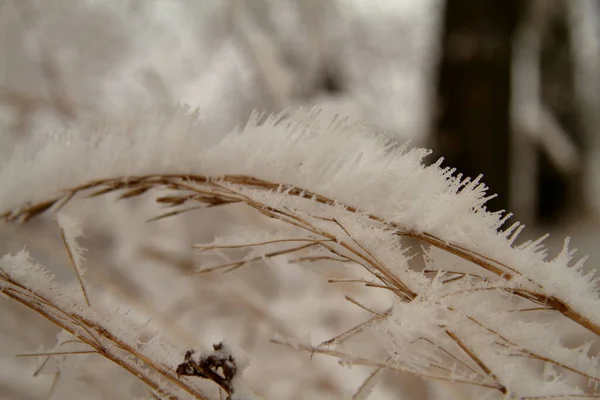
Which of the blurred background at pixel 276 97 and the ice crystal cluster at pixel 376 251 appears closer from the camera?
the ice crystal cluster at pixel 376 251

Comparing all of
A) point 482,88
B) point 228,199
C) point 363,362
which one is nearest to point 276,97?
point 482,88

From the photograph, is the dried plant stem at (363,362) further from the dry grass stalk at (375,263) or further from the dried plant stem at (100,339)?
the dried plant stem at (100,339)

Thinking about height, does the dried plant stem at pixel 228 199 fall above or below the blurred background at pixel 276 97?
below

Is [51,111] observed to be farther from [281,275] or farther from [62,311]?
[62,311]

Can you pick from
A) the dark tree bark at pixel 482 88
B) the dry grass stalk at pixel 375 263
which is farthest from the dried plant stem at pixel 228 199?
the dark tree bark at pixel 482 88

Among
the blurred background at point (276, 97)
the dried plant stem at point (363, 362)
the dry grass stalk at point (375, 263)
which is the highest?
the blurred background at point (276, 97)

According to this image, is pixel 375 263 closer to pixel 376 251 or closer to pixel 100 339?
pixel 376 251
